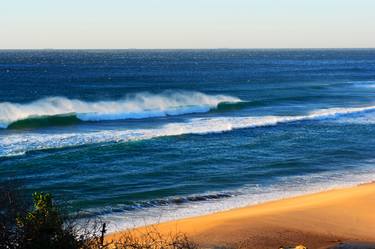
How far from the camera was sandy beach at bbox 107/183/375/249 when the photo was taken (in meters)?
14.0

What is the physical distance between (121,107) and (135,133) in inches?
625

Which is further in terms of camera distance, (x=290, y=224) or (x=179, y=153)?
(x=179, y=153)

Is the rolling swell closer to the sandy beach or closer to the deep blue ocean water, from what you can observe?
the deep blue ocean water

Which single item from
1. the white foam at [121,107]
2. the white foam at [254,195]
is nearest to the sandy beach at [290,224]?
the white foam at [254,195]

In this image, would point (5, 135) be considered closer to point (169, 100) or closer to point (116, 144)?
point (116, 144)

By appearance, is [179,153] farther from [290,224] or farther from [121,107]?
[121,107]

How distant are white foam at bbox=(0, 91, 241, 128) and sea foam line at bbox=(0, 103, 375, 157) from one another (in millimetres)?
5019

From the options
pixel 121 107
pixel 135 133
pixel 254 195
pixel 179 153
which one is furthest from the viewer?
pixel 121 107

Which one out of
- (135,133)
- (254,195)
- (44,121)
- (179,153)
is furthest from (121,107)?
(254,195)

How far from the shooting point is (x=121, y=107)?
1827 inches

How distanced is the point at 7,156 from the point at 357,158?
13.9 meters

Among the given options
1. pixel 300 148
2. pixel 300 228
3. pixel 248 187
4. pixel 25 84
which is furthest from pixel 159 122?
pixel 25 84

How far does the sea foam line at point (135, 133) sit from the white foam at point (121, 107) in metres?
5.02

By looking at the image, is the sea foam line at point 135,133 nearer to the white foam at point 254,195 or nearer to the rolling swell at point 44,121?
the rolling swell at point 44,121
